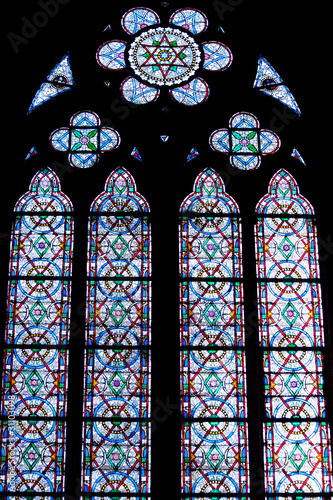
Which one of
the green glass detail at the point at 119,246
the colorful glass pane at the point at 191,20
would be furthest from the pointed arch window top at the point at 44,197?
the colorful glass pane at the point at 191,20

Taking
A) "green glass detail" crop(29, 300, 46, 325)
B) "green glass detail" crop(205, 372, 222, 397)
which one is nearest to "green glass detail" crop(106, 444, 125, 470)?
"green glass detail" crop(205, 372, 222, 397)

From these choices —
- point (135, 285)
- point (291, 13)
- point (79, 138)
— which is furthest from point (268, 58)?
point (135, 285)

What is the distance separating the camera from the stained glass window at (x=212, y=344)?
9266 mm

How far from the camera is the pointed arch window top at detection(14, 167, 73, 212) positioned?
10.4m

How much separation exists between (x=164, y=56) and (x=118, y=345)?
11.4 feet

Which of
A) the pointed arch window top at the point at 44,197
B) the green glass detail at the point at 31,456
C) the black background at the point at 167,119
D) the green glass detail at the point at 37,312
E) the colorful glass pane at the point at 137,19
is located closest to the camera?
the green glass detail at the point at 31,456

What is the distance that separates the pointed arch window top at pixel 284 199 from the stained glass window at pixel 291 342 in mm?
10

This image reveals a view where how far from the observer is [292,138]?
10.9 meters

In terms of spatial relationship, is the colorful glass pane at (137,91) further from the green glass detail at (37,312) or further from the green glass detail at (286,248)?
the green glass detail at (37,312)

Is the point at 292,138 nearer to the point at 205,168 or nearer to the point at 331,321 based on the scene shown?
the point at 205,168

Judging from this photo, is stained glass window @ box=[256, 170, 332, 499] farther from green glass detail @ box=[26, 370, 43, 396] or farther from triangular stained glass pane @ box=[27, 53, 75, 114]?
triangular stained glass pane @ box=[27, 53, 75, 114]

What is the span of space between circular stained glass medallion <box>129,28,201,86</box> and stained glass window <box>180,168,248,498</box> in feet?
4.23

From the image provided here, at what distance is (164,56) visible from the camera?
1126cm

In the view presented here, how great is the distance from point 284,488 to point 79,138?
425 cm
